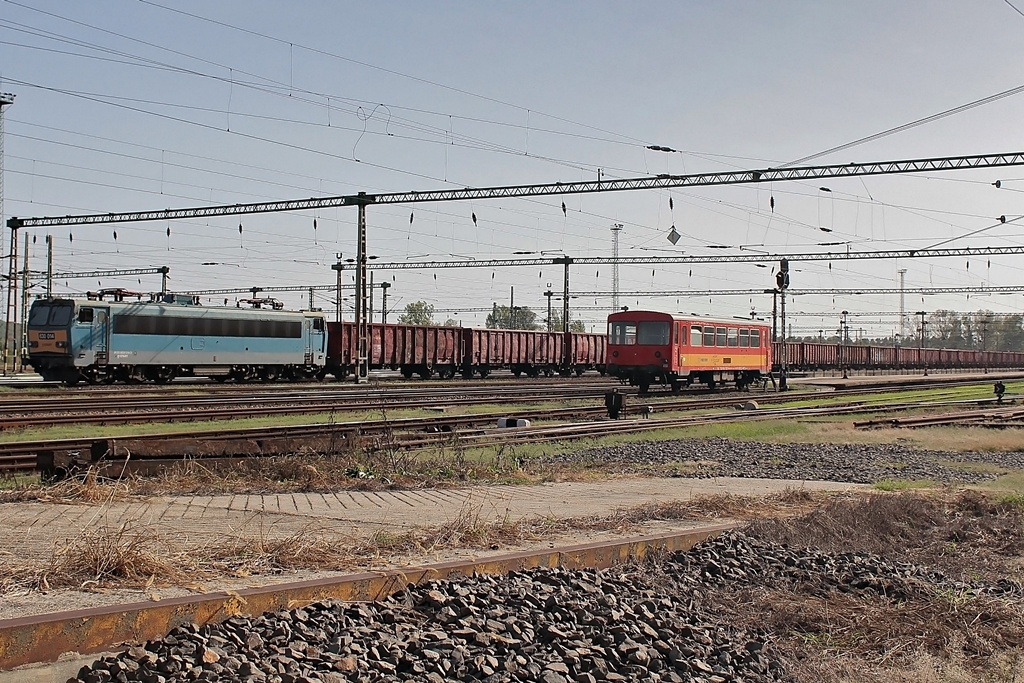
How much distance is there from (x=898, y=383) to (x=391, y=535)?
1778 inches

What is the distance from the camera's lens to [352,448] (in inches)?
527

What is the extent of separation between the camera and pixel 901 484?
12.9 metres

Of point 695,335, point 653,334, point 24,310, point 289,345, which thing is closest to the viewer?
point 653,334

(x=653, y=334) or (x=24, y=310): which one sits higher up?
(x=24, y=310)

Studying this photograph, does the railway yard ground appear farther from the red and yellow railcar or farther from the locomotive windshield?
the locomotive windshield

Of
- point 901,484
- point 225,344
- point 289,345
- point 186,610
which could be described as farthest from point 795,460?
point 289,345

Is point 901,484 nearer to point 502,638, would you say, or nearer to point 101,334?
point 502,638

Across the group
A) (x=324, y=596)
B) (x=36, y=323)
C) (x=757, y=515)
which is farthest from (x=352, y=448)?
(x=36, y=323)

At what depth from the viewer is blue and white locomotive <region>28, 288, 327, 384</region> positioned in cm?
3253

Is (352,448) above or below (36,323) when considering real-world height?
below

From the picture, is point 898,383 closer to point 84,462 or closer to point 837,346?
point 837,346

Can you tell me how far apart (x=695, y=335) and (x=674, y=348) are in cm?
184

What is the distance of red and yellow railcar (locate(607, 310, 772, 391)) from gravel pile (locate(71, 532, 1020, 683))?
27900 mm

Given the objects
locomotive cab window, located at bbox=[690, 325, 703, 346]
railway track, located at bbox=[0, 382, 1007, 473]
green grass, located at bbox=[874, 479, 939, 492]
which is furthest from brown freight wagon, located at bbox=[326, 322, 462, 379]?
green grass, located at bbox=[874, 479, 939, 492]
